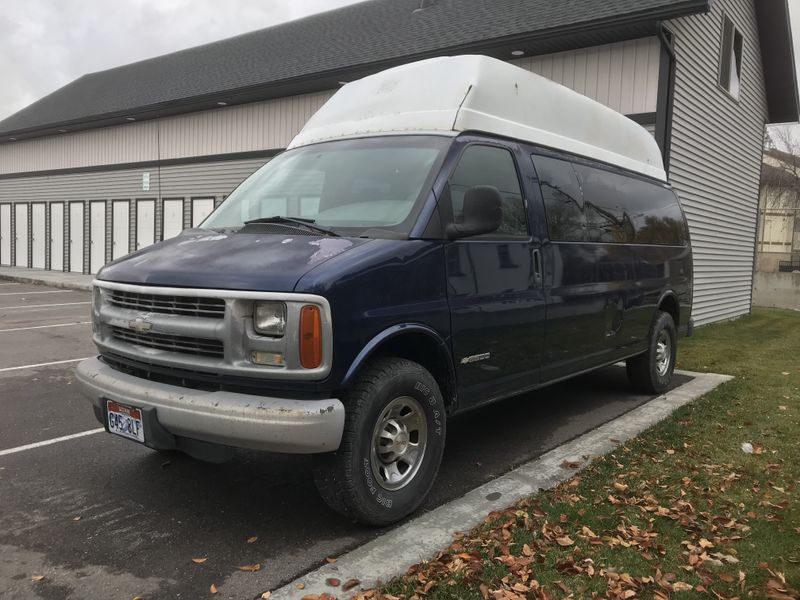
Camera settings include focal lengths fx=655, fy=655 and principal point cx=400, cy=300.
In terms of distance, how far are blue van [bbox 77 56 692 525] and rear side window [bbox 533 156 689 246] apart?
36mm

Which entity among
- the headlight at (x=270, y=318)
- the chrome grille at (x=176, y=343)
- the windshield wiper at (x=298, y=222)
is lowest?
the chrome grille at (x=176, y=343)

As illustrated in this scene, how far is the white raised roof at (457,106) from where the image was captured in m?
4.40

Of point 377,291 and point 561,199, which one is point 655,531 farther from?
point 561,199

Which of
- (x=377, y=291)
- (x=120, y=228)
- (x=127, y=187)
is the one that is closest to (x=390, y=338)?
(x=377, y=291)

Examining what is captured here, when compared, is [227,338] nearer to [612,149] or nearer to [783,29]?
[612,149]

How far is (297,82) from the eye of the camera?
15.0 meters

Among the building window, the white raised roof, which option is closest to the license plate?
the white raised roof

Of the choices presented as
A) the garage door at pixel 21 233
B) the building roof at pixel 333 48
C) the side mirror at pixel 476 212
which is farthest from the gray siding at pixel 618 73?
the garage door at pixel 21 233

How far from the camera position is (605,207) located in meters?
5.83

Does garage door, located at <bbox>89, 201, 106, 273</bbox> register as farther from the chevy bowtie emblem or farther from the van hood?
the chevy bowtie emblem

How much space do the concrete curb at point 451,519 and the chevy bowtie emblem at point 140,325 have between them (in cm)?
153

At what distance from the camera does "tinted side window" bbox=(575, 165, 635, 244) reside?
18.2 feet

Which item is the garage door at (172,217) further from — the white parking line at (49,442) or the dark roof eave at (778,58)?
the dark roof eave at (778,58)

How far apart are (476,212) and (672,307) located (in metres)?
4.34
